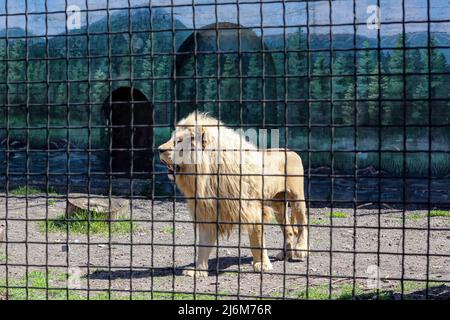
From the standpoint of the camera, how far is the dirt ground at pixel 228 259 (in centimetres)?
682

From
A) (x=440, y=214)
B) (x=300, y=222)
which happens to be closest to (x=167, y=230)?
(x=300, y=222)

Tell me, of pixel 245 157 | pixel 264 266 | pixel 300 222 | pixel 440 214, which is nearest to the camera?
pixel 245 157

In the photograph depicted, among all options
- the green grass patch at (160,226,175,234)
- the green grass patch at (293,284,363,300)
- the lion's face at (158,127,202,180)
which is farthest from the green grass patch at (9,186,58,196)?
the green grass patch at (293,284,363,300)

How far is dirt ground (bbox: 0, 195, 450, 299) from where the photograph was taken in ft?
22.4

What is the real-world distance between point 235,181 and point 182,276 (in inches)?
49.6

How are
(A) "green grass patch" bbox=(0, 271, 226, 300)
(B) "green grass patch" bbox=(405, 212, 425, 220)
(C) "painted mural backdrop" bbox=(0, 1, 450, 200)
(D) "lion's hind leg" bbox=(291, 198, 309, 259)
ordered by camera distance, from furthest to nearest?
(C) "painted mural backdrop" bbox=(0, 1, 450, 200) < (B) "green grass patch" bbox=(405, 212, 425, 220) < (D) "lion's hind leg" bbox=(291, 198, 309, 259) < (A) "green grass patch" bbox=(0, 271, 226, 300)

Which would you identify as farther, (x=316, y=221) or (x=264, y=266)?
(x=316, y=221)

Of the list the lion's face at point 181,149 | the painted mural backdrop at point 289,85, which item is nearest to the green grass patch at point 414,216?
the painted mural backdrop at point 289,85

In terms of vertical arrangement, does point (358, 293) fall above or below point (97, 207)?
below

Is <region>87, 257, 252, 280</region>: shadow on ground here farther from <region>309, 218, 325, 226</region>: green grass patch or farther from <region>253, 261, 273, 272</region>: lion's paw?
<region>309, 218, 325, 226</region>: green grass patch

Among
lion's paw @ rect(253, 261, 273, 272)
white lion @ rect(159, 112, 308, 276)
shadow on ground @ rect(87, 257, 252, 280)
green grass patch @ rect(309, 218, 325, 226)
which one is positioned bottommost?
shadow on ground @ rect(87, 257, 252, 280)

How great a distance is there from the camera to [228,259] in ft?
29.7

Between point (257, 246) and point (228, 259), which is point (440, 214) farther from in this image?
point (257, 246)

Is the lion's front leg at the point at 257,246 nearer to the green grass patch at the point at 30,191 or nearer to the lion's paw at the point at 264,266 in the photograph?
the lion's paw at the point at 264,266
